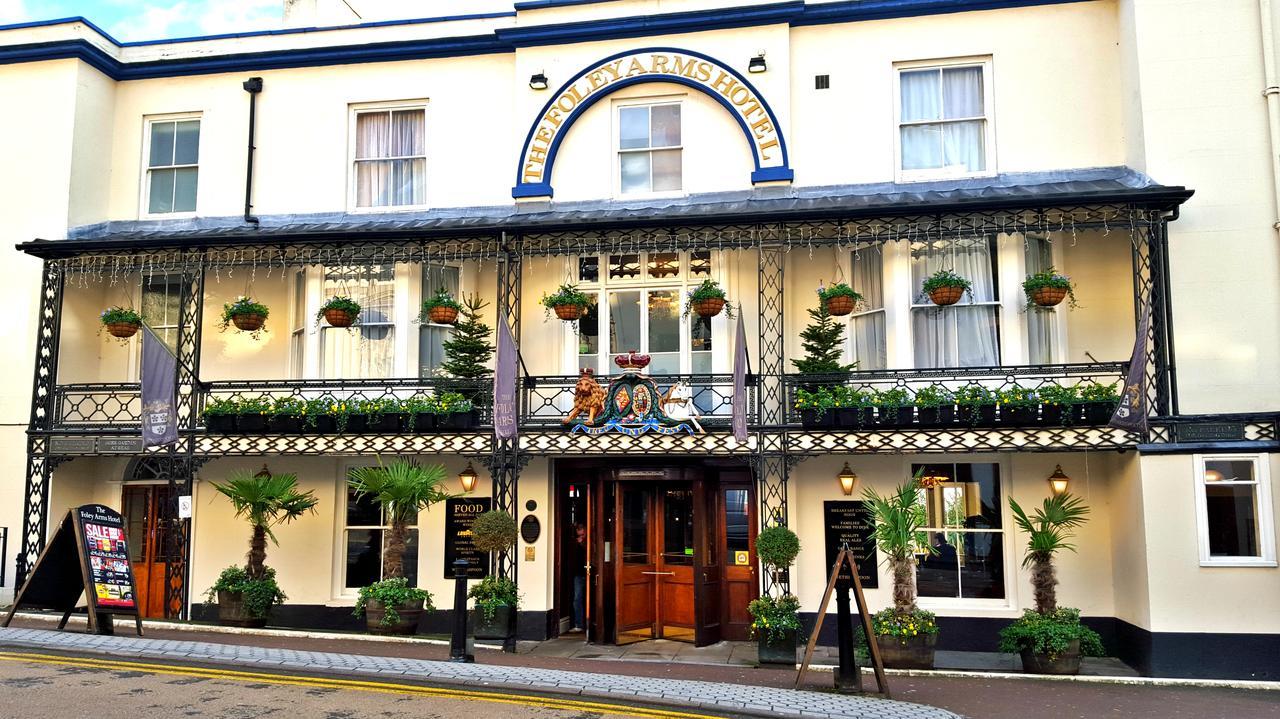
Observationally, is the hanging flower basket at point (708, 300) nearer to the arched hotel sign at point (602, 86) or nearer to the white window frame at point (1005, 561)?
the arched hotel sign at point (602, 86)

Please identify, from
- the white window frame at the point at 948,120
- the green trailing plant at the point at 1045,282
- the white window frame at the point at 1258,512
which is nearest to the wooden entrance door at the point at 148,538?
the white window frame at the point at 948,120

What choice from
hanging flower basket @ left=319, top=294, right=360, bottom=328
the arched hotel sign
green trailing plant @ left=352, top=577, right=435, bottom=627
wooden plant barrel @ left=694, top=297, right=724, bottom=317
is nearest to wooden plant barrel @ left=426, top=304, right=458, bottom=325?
hanging flower basket @ left=319, top=294, right=360, bottom=328

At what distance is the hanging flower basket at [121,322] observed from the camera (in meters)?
15.6

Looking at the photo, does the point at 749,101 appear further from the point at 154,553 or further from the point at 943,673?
the point at 154,553

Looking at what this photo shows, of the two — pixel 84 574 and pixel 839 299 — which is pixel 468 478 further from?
pixel 839 299

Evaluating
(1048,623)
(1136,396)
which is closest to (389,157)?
(1136,396)

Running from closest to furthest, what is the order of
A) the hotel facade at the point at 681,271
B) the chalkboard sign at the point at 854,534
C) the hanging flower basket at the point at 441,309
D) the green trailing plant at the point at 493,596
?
the hotel facade at the point at 681,271
the green trailing plant at the point at 493,596
the chalkboard sign at the point at 854,534
the hanging flower basket at the point at 441,309

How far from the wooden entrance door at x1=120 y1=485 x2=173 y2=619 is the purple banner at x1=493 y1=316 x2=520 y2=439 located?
684cm

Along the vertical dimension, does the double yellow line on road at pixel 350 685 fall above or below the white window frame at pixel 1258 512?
below

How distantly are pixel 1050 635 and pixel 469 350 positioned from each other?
8772 millimetres

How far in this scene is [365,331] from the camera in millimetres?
16109

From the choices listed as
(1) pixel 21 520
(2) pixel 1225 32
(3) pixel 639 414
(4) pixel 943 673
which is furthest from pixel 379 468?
(2) pixel 1225 32

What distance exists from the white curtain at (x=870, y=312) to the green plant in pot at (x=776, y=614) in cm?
314

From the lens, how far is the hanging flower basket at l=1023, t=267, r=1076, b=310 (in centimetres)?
1358
